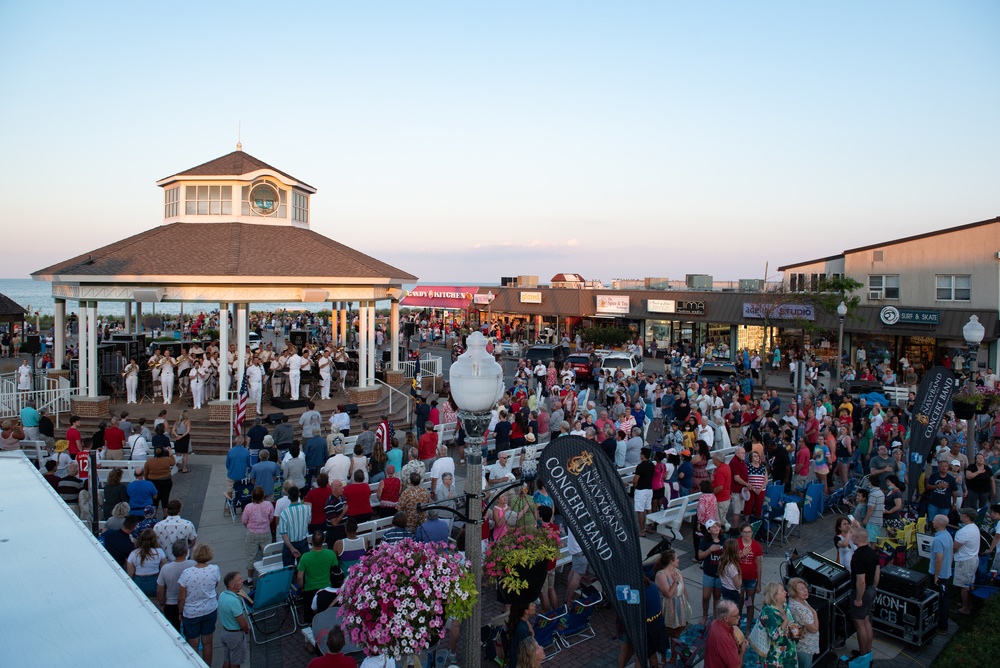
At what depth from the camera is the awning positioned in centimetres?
4566

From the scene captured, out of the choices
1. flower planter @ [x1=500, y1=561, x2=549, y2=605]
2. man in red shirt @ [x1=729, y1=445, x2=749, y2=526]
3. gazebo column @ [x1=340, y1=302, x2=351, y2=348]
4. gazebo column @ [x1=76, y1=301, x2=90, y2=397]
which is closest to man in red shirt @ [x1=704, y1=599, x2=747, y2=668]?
flower planter @ [x1=500, y1=561, x2=549, y2=605]

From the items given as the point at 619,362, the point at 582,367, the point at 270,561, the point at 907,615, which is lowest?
the point at 907,615

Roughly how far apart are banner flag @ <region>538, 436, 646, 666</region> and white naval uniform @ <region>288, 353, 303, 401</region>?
1272 cm

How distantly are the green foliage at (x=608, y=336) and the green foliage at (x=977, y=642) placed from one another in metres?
29.2

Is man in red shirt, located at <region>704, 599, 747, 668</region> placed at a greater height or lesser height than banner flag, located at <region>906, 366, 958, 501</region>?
lesser

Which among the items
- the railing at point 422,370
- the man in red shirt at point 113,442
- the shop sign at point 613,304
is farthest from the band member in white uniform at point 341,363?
the shop sign at point 613,304

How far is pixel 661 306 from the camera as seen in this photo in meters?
37.1

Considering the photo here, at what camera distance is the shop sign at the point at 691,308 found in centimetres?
3544

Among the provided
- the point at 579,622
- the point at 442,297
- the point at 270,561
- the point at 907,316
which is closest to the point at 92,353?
the point at 270,561

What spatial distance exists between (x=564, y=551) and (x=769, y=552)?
12.4 feet

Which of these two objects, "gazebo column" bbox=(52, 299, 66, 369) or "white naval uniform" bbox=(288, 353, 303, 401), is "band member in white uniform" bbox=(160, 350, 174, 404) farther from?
"gazebo column" bbox=(52, 299, 66, 369)

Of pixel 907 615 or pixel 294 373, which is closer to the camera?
pixel 907 615

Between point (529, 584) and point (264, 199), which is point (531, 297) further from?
point (529, 584)

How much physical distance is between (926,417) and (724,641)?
8.02 m
